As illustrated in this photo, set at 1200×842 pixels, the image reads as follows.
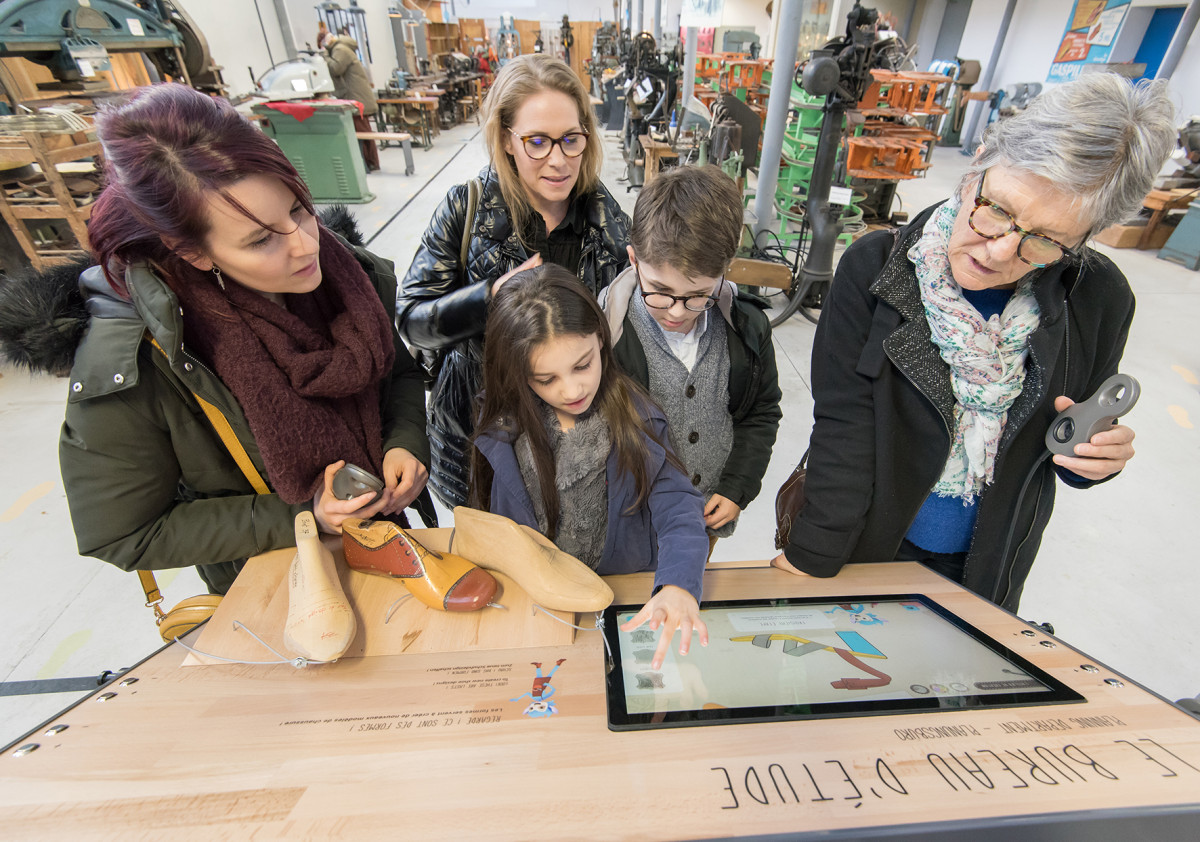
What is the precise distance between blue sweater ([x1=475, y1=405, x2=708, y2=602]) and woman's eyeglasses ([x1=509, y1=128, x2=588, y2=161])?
689 mm

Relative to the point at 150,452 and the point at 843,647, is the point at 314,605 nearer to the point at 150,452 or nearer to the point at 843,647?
the point at 150,452

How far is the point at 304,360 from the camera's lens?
0.91 meters

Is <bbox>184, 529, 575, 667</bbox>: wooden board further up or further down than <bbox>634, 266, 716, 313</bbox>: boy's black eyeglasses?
further down

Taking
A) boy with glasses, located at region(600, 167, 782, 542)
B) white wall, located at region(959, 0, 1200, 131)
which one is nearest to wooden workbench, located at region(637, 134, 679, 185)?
boy with glasses, located at region(600, 167, 782, 542)

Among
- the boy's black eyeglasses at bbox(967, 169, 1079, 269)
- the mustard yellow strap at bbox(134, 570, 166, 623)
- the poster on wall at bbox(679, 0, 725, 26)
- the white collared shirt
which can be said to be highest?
the poster on wall at bbox(679, 0, 725, 26)

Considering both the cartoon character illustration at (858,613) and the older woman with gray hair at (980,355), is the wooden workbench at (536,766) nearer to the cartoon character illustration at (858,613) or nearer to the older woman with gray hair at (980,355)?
the cartoon character illustration at (858,613)

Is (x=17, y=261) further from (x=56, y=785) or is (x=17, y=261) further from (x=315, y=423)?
(x=56, y=785)

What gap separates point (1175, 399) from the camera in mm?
3033

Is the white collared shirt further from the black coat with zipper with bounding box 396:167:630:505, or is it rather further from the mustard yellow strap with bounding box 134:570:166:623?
the mustard yellow strap with bounding box 134:570:166:623

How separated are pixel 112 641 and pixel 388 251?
3689mm

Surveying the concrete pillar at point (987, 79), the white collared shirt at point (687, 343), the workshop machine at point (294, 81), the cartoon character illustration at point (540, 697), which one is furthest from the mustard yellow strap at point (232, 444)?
the concrete pillar at point (987, 79)

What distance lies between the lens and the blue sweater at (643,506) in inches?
37.0

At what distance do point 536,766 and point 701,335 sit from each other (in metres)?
0.88

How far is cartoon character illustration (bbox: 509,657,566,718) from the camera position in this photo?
2.17 feet
